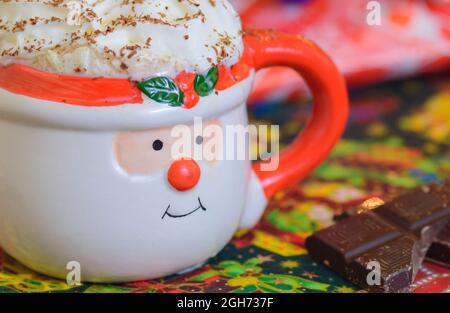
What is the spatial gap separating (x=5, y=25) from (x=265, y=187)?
39 centimetres

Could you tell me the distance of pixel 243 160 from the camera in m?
0.85

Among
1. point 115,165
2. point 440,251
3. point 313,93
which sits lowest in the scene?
point 440,251

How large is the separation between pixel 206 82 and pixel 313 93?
230 mm

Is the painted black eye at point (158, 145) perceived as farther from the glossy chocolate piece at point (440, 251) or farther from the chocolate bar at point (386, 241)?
the glossy chocolate piece at point (440, 251)

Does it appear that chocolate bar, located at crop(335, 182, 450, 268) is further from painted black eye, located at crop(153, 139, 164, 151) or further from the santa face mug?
painted black eye, located at crop(153, 139, 164, 151)

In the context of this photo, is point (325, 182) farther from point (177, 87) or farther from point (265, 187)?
point (177, 87)

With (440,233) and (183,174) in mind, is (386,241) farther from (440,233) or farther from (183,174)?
(183,174)

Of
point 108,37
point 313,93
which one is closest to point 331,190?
point 313,93

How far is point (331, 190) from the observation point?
1096 millimetres

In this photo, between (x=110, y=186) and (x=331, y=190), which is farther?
(x=331, y=190)

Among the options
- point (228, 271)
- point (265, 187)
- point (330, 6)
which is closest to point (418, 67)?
point (330, 6)

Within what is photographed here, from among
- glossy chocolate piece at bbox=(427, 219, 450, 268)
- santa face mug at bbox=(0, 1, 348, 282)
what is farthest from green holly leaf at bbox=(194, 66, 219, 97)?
glossy chocolate piece at bbox=(427, 219, 450, 268)

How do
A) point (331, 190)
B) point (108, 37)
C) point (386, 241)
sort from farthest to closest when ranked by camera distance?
1. point (331, 190)
2. point (386, 241)
3. point (108, 37)

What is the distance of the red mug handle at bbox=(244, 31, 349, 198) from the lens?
2.89 feet
